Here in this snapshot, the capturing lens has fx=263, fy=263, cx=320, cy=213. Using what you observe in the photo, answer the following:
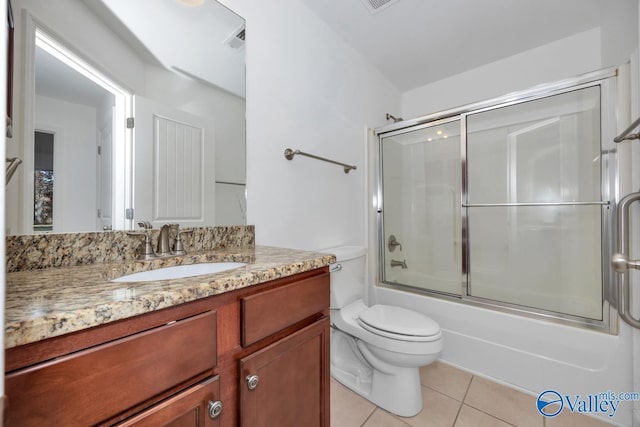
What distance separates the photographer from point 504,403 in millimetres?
1399

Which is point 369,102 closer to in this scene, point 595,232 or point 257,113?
point 257,113

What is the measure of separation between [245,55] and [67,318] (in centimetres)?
128

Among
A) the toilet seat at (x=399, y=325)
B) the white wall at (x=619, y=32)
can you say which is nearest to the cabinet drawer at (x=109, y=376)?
the toilet seat at (x=399, y=325)

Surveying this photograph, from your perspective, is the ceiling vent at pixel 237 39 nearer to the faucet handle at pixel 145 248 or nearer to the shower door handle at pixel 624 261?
the faucet handle at pixel 145 248

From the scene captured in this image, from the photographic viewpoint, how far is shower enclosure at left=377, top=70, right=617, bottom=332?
1505mm

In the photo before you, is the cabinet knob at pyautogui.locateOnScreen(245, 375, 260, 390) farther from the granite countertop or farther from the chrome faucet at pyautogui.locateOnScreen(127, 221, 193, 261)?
the chrome faucet at pyautogui.locateOnScreen(127, 221, 193, 261)

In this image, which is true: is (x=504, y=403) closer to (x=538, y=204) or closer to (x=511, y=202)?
(x=538, y=204)

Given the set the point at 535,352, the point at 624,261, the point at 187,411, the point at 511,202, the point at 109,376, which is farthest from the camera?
the point at 511,202

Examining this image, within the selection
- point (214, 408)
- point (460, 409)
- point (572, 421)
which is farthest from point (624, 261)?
point (214, 408)

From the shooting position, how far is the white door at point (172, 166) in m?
0.95

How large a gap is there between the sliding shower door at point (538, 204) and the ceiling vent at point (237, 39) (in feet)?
5.13

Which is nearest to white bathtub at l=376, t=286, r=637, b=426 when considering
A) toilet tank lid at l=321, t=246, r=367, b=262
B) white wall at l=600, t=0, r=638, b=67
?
toilet tank lid at l=321, t=246, r=367, b=262

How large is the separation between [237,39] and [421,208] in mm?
1815

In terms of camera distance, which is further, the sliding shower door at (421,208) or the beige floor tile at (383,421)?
the sliding shower door at (421,208)
